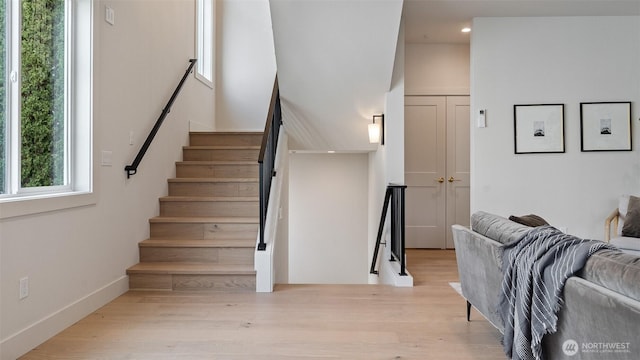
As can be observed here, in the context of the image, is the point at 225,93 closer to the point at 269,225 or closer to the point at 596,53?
the point at 269,225

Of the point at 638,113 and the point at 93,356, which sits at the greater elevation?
the point at 638,113

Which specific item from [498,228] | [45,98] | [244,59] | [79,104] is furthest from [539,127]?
[45,98]

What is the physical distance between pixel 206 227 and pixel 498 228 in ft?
8.78

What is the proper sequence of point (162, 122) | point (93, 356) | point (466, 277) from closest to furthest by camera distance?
point (93, 356) < point (466, 277) < point (162, 122)

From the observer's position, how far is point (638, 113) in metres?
4.71

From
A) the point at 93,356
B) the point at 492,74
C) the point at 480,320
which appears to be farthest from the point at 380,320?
the point at 492,74

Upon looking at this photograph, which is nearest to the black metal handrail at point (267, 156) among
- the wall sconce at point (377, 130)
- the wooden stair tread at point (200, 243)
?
the wooden stair tread at point (200, 243)

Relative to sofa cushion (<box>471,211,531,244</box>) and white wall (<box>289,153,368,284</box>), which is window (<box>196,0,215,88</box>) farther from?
sofa cushion (<box>471,211,531,244</box>)

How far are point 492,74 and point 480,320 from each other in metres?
2.96

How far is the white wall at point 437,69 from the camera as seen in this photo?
590 cm

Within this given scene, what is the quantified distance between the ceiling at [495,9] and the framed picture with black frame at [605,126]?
3.25ft

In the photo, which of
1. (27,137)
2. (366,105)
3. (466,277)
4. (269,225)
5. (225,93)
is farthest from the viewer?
(225,93)

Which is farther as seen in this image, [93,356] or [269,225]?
[269,225]

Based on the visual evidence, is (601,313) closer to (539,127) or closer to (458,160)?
(539,127)
